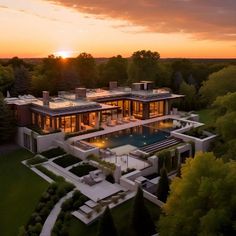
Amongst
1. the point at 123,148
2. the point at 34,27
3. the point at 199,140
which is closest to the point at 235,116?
the point at 199,140

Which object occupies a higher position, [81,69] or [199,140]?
[81,69]

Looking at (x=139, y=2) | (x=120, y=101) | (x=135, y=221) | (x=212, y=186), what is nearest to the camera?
(x=212, y=186)

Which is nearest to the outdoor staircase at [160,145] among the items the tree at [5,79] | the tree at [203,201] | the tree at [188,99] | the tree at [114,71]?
the tree at [203,201]

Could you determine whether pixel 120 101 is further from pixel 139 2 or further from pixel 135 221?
pixel 135 221

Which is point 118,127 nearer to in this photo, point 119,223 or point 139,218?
→ point 119,223

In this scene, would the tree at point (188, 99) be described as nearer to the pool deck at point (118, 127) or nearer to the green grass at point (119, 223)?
the pool deck at point (118, 127)

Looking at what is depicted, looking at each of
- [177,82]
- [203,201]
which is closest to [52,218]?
[203,201]
